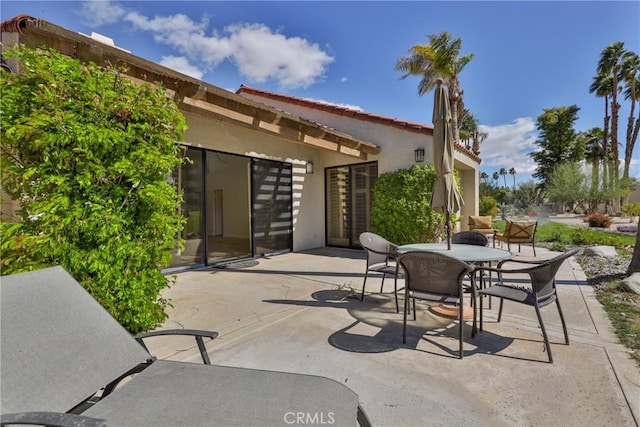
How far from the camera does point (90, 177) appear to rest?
102 inches

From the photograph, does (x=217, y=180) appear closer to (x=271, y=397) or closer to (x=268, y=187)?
(x=268, y=187)

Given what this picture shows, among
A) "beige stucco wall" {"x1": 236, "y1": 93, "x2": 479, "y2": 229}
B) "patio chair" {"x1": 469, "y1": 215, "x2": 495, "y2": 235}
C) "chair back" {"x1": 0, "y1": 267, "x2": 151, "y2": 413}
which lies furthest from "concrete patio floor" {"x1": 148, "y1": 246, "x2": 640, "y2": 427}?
"patio chair" {"x1": 469, "y1": 215, "x2": 495, "y2": 235}

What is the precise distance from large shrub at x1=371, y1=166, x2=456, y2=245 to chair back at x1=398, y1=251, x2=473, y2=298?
4693 millimetres

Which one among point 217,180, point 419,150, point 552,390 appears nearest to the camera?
point 552,390

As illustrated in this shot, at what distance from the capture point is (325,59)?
975 centimetres

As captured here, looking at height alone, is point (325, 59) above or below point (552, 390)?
above

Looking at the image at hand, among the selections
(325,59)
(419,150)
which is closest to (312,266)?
(419,150)

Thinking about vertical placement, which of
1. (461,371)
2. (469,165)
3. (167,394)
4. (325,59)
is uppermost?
(325,59)

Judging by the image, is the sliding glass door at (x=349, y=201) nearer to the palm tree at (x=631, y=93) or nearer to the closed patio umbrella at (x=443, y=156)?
the closed patio umbrella at (x=443, y=156)

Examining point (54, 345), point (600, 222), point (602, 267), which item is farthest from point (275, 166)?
point (600, 222)

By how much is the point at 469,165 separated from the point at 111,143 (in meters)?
10.6

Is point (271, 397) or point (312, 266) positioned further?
point (312, 266)

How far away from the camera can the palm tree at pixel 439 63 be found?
13.4 m

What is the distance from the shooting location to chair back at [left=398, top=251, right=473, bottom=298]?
2801 mm
